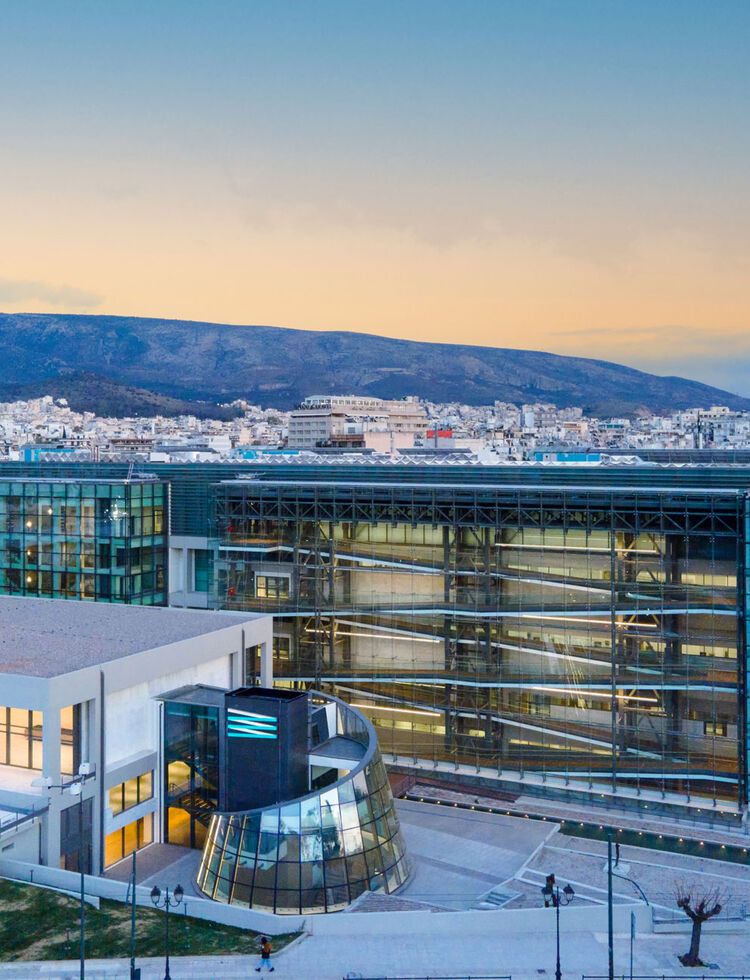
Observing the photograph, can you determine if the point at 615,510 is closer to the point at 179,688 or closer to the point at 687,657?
the point at 687,657

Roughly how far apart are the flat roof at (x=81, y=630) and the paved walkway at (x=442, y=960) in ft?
27.7

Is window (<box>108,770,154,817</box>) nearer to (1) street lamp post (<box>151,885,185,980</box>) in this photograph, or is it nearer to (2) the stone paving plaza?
(2) the stone paving plaza

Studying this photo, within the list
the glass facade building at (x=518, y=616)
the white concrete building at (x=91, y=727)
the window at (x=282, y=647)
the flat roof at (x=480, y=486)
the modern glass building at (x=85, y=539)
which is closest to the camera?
the white concrete building at (x=91, y=727)

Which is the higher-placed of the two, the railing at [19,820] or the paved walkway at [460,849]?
the railing at [19,820]

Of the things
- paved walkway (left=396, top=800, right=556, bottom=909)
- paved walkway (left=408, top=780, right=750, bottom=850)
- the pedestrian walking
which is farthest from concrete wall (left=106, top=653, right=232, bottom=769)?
paved walkway (left=408, top=780, right=750, bottom=850)

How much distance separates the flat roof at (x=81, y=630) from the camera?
97.4 ft

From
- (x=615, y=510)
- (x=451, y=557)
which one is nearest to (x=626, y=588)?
(x=615, y=510)

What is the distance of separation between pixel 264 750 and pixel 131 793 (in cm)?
451

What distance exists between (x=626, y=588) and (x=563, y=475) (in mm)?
4572

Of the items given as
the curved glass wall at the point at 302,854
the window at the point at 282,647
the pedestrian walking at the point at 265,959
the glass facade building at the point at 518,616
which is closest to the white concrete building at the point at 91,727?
the curved glass wall at the point at 302,854

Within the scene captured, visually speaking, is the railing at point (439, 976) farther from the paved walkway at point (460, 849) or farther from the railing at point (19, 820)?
the railing at point (19, 820)

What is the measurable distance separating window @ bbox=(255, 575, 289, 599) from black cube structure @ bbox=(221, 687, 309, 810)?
12539mm

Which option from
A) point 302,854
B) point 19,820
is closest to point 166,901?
point 302,854

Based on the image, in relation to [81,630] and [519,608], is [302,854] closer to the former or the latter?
[81,630]
